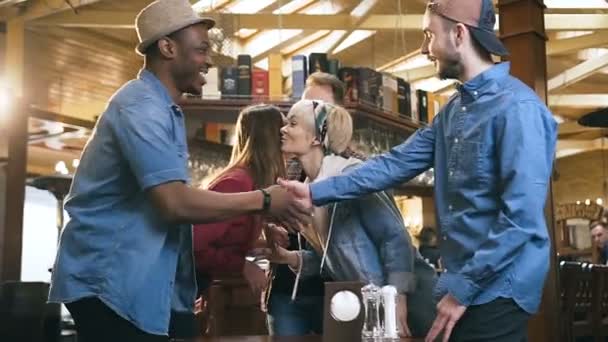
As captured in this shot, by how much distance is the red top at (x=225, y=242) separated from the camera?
2.51 m

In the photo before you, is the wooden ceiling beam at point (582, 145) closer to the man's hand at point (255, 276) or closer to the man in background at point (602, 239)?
the man in background at point (602, 239)

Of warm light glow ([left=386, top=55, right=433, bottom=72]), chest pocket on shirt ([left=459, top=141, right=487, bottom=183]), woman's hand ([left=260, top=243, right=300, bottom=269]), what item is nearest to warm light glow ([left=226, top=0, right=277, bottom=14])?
warm light glow ([left=386, top=55, right=433, bottom=72])

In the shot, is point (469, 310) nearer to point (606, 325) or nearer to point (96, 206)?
point (96, 206)

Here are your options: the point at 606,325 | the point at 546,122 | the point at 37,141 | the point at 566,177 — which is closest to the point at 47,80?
the point at 37,141

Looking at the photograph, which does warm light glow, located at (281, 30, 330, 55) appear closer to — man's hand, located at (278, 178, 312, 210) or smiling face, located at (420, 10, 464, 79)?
man's hand, located at (278, 178, 312, 210)

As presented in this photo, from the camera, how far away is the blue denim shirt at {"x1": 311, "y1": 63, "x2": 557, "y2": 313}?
154 cm

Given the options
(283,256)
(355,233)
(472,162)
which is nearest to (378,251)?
(355,233)

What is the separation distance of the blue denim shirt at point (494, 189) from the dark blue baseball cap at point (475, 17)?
2.1 inches

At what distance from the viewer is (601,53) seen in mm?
10820

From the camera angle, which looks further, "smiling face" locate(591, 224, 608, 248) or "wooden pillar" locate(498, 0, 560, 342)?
"smiling face" locate(591, 224, 608, 248)

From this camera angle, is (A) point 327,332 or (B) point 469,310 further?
(A) point 327,332

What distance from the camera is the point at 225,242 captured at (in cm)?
254

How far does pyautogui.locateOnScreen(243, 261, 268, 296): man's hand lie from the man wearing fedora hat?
828mm

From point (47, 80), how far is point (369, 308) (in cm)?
728
